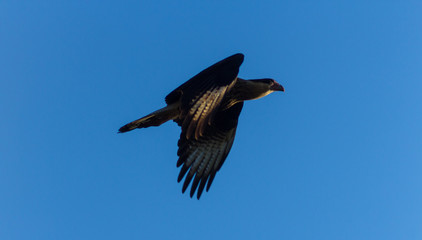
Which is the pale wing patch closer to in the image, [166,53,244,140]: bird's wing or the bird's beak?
[166,53,244,140]: bird's wing

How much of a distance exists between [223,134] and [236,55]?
68.3 inches

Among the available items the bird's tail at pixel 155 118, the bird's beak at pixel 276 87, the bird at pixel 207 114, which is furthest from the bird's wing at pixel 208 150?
the bird's beak at pixel 276 87

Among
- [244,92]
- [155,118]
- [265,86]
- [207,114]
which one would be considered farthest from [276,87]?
[207,114]

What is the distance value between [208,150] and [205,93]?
1.81m

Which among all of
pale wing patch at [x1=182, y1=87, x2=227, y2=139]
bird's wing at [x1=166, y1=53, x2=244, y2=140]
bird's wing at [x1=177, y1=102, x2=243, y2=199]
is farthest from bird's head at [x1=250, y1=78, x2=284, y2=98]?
pale wing patch at [x1=182, y1=87, x2=227, y2=139]

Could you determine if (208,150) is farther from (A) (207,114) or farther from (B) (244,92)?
(A) (207,114)

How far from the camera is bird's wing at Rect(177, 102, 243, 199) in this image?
787 cm

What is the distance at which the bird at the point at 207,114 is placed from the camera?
6500mm

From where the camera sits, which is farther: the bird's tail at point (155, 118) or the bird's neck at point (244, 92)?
the bird's neck at point (244, 92)

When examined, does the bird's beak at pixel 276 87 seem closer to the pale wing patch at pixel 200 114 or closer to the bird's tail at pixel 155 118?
the bird's tail at pixel 155 118

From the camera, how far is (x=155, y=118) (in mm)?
7551

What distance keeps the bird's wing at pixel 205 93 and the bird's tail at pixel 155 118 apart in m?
0.47

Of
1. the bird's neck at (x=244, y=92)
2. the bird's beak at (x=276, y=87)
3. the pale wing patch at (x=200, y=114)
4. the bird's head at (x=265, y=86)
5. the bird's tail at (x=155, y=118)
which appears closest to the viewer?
the pale wing patch at (x=200, y=114)

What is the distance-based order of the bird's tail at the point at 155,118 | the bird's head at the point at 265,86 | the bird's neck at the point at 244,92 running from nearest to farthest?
A: the bird's tail at the point at 155,118
the bird's neck at the point at 244,92
the bird's head at the point at 265,86
